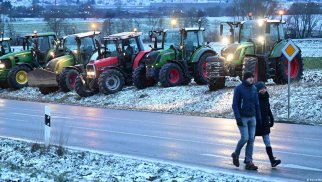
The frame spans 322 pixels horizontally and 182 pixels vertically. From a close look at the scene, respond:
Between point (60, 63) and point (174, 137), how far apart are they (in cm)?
1801

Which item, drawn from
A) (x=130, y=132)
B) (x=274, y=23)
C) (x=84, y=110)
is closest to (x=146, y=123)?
(x=130, y=132)

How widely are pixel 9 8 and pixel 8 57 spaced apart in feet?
306

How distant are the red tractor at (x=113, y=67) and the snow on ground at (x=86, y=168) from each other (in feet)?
49.5

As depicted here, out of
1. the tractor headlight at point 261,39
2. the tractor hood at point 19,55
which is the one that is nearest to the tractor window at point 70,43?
the tractor hood at point 19,55

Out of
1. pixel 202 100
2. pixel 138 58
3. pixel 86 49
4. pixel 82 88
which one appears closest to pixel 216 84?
pixel 202 100

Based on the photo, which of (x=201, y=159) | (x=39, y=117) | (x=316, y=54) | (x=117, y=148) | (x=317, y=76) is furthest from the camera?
(x=316, y=54)

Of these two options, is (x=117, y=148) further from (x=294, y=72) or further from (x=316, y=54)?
(x=316, y=54)

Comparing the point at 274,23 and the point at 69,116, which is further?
the point at 274,23

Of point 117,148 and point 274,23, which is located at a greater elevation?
point 274,23

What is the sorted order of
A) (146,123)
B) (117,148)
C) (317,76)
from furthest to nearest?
(317,76)
(146,123)
(117,148)

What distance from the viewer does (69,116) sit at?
22.4 m

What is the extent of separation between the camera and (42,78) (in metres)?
32.7

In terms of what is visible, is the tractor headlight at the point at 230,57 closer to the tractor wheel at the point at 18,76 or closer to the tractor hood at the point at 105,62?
the tractor hood at the point at 105,62

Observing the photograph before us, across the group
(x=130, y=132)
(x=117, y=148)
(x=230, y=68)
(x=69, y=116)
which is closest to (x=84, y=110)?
(x=69, y=116)
